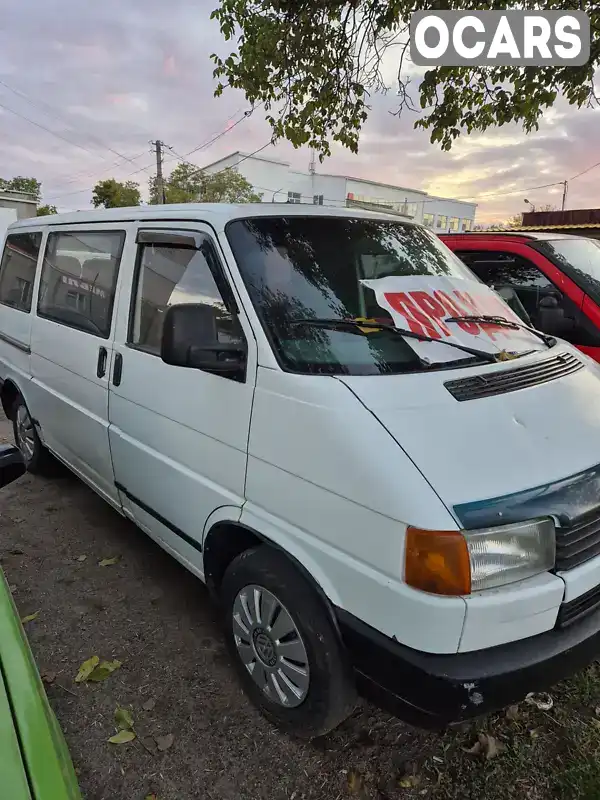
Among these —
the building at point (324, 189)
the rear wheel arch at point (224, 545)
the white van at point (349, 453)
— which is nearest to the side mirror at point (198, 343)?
the white van at point (349, 453)

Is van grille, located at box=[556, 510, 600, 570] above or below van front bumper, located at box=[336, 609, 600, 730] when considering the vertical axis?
above

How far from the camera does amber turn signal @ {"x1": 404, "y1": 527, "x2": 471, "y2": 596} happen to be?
1660mm

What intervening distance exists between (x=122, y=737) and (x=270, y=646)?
0.75m

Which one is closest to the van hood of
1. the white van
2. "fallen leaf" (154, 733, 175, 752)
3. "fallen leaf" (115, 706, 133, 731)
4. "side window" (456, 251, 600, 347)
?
the white van

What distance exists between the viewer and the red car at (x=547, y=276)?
4473 mm

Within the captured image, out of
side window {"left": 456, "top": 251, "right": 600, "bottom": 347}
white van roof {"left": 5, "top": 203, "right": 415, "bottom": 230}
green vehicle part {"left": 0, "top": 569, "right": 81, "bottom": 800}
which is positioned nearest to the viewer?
green vehicle part {"left": 0, "top": 569, "right": 81, "bottom": 800}

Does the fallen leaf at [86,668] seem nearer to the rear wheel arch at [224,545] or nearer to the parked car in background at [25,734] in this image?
the rear wheel arch at [224,545]

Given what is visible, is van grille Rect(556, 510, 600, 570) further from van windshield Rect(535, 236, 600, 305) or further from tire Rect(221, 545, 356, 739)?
van windshield Rect(535, 236, 600, 305)

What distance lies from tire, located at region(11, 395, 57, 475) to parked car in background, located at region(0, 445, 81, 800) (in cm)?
328

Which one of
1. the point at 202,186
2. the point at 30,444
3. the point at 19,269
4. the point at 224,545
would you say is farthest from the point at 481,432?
the point at 202,186

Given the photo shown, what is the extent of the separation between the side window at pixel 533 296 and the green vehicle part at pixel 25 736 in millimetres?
3815

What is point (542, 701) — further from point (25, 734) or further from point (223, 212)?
point (223, 212)

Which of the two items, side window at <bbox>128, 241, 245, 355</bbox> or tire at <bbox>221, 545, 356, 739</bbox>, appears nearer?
tire at <bbox>221, 545, 356, 739</bbox>

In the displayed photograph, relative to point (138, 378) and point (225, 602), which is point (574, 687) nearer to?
point (225, 602)
